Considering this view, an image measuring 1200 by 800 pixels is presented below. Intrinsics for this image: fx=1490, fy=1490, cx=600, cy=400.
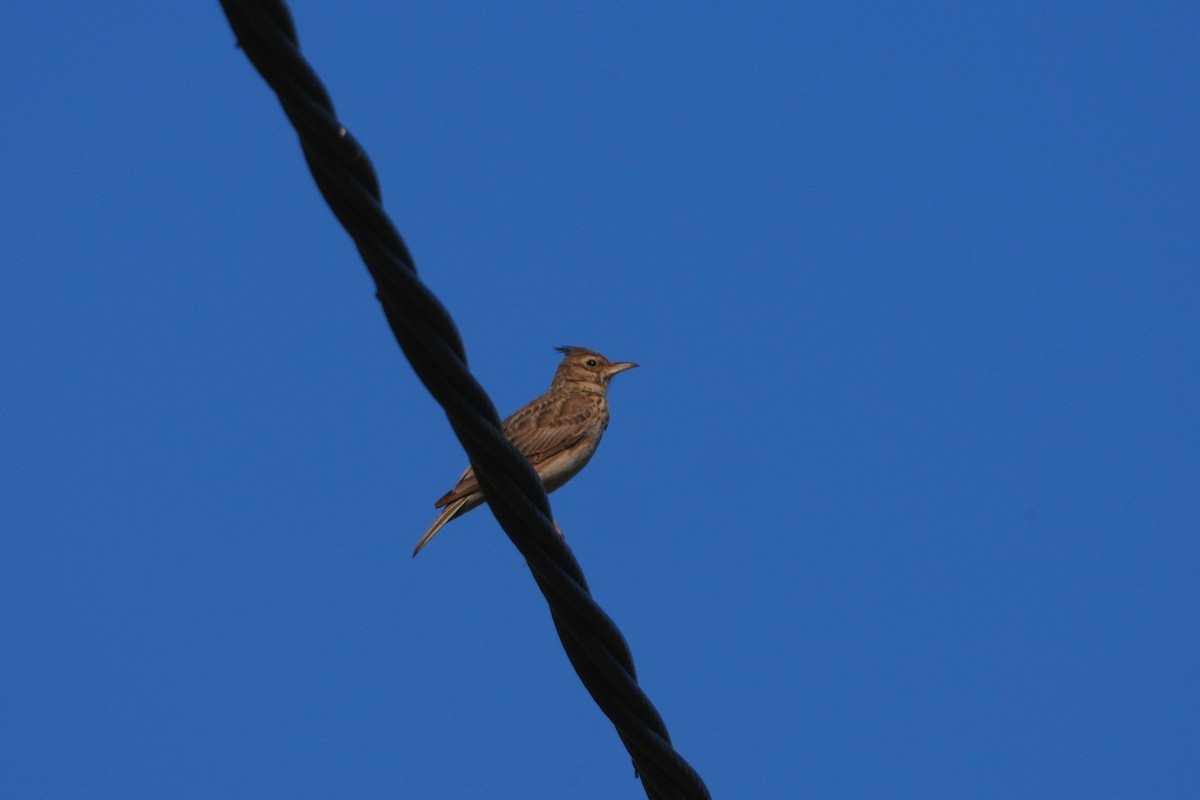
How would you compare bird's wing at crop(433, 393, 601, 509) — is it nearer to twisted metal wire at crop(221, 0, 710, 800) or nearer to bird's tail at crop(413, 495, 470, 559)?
bird's tail at crop(413, 495, 470, 559)

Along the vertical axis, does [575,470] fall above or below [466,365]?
above

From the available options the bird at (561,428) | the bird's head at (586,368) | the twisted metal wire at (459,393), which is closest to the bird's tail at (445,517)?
the bird at (561,428)

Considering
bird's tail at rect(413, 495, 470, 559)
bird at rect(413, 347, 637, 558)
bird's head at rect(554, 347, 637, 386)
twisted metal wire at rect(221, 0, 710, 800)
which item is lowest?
twisted metal wire at rect(221, 0, 710, 800)

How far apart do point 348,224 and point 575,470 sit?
7920 mm

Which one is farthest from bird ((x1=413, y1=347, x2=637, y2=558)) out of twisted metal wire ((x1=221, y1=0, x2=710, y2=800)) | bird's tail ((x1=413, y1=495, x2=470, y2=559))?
twisted metal wire ((x1=221, y1=0, x2=710, y2=800))

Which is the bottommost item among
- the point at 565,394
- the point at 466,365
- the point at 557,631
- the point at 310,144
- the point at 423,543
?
the point at 557,631

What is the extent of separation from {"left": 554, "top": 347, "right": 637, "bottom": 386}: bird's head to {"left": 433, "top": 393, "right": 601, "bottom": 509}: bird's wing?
1.63ft

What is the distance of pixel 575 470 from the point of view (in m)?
10.9

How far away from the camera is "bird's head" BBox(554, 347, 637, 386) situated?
12.0m

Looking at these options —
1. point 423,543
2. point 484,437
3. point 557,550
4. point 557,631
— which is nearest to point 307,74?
point 484,437

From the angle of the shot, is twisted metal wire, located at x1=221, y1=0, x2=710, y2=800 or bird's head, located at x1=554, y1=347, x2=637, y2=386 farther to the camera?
bird's head, located at x1=554, y1=347, x2=637, y2=386

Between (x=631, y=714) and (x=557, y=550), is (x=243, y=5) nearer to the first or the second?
(x=557, y=550)

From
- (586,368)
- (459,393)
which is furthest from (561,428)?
(459,393)

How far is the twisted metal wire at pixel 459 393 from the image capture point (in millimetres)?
2828
